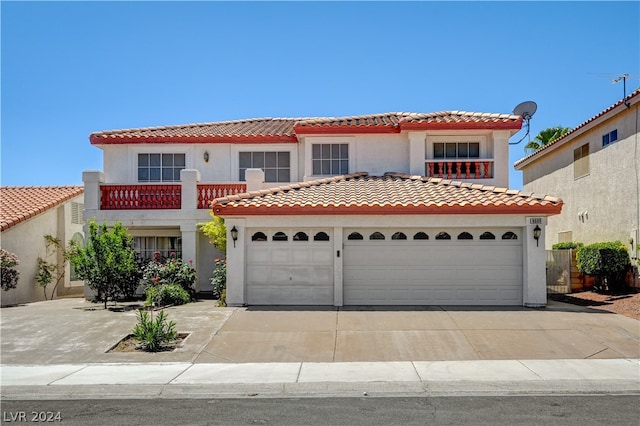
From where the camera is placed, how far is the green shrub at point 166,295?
53.9ft

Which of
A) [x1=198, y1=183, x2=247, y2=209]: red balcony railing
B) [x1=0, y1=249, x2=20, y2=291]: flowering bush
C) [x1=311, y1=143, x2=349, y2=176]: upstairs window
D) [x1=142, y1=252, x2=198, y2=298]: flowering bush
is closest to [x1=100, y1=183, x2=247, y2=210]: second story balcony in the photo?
[x1=198, y1=183, x2=247, y2=209]: red balcony railing

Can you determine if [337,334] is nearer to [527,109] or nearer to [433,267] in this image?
[433,267]

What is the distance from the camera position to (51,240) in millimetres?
21156

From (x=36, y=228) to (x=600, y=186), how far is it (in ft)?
65.6

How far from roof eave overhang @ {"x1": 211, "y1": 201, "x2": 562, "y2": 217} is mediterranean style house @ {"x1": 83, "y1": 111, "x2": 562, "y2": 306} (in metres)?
0.03

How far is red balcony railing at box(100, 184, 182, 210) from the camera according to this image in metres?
19.0

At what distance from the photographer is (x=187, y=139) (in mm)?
20391

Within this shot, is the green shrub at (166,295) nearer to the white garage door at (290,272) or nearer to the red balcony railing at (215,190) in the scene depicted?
the white garage door at (290,272)

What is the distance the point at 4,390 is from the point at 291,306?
772 centimetres

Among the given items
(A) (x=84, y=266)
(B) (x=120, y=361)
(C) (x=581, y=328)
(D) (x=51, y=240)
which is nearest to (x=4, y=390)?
(B) (x=120, y=361)

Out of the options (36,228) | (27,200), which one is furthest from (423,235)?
(27,200)

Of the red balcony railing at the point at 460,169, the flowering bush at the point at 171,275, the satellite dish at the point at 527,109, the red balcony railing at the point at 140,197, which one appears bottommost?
the flowering bush at the point at 171,275

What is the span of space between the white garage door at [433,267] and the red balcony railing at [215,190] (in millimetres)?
4870

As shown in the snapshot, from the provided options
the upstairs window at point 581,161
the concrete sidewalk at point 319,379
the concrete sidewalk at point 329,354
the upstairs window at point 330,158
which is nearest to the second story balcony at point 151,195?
the upstairs window at point 330,158
